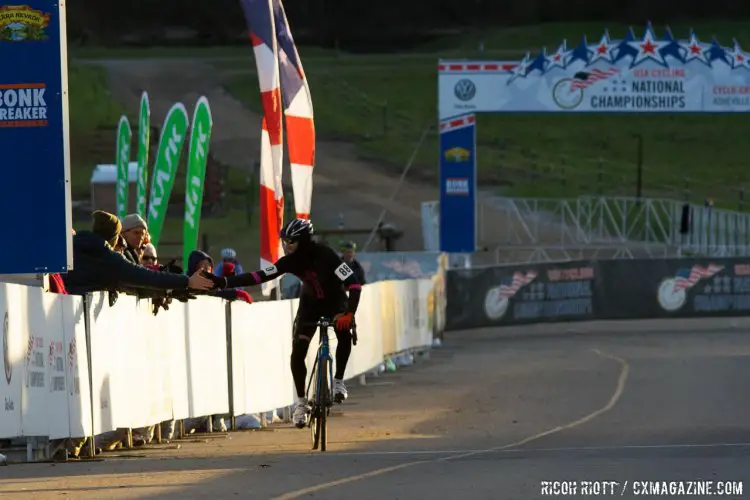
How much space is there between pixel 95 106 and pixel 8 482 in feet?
220

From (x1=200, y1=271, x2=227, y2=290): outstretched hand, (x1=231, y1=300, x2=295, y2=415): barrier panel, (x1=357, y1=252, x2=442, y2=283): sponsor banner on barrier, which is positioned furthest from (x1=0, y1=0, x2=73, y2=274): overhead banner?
(x1=357, y1=252, x2=442, y2=283): sponsor banner on barrier

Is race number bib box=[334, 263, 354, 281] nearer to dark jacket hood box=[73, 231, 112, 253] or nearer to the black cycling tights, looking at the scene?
the black cycling tights

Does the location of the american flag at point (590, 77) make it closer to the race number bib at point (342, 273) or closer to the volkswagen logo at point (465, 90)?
the volkswagen logo at point (465, 90)

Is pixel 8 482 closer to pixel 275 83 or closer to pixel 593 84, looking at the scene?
pixel 275 83

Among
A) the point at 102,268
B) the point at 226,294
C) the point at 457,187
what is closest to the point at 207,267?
the point at 102,268

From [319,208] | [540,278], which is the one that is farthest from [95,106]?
[540,278]

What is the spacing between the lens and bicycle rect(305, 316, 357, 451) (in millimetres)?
14297

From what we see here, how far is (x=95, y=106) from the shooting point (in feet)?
254

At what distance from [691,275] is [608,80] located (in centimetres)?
640

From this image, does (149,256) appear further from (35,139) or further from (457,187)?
(457,187)

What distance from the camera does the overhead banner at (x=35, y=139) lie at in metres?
13.3

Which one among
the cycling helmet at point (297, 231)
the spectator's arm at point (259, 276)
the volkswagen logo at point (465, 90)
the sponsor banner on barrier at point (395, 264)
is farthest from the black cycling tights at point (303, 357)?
the volkswagen logo at point (465, 90)

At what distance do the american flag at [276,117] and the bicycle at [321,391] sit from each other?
4.92 m

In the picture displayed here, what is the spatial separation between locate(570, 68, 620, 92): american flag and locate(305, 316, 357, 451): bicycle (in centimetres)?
3041
